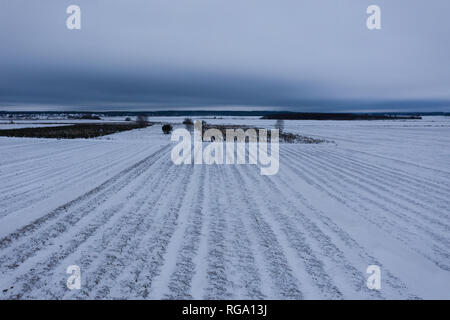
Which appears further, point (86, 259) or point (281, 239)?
point (281, 239)

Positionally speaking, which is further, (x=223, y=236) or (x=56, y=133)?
(x=56, y=133)

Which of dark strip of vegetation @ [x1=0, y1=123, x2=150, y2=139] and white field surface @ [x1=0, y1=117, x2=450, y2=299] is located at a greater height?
dark strip of vegetation @ [x1=0, y1=123, x2=150, y2=139]

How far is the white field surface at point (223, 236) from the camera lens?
335 centimetres

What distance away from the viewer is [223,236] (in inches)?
189

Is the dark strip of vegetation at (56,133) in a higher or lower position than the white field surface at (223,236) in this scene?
higher

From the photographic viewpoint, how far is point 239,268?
3.75 m

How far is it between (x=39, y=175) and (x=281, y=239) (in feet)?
27.4

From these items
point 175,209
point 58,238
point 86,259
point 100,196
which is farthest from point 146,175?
point 86,259

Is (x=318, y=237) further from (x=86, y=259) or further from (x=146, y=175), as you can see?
(x=146, y=175)

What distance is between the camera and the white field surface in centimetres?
335

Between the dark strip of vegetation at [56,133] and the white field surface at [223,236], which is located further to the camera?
the dark strip of vegetation at [56,133]

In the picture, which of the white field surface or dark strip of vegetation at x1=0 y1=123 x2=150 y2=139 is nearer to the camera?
the white field surface
